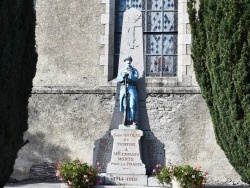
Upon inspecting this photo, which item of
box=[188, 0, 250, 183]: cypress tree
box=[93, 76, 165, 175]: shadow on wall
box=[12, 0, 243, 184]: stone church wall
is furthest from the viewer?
box=[12, 0, 243, 184]: stone church wall

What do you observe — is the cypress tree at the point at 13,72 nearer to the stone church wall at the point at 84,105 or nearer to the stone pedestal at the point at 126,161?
the stone pedestal at the point at 126,161

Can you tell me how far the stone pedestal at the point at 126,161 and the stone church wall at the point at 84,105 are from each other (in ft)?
10.8

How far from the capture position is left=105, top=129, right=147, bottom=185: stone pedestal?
338 inches

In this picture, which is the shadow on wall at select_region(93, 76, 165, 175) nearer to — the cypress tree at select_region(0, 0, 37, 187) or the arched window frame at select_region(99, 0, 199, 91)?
the cypress tree at select_region(0, 0, 37, 187)

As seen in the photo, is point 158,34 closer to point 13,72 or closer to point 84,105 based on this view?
point 84,105

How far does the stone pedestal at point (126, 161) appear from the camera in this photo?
8.58m

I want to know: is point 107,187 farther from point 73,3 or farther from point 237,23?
point 73,3

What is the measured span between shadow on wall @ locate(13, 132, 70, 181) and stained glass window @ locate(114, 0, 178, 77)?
8.35 feet

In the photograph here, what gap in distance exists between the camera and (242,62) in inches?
303

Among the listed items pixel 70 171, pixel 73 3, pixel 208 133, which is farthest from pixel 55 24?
pixel 70 171

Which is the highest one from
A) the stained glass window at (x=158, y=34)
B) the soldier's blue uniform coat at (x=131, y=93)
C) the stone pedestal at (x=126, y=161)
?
the stained glass window at (x=158, y=34)

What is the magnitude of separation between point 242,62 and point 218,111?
1109mm

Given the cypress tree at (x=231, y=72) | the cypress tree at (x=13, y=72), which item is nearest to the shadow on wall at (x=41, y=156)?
the cypress tree at (x=13, y=72)

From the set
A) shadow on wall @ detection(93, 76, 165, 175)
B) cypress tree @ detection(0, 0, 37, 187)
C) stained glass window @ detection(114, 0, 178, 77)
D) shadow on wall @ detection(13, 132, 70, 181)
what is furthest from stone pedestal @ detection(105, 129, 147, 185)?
stained glass window @ detection(114, 0, 178, 77)
